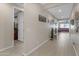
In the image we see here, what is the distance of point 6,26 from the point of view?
2.60 m

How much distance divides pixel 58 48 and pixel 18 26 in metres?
1.16

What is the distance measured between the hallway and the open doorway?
1.55ft

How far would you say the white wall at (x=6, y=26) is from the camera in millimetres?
2539

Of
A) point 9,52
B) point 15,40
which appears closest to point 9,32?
point 15,40

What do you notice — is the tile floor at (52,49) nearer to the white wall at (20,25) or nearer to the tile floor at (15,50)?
the tile floor at (15,50)

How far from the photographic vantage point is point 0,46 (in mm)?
2457

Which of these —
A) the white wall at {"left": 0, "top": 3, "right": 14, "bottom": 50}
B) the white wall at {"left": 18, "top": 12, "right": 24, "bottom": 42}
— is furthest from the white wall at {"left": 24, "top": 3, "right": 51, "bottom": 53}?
the white wall at {"left": 0, "top": 3, "right": 14, "bottom": 50}

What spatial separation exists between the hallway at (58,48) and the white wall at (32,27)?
0.67 feet

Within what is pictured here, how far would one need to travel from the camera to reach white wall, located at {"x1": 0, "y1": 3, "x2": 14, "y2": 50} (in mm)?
2539

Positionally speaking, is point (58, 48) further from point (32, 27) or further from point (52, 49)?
point (32, 27)

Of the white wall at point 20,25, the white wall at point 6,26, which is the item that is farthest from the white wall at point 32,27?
the white wall at point 6,26

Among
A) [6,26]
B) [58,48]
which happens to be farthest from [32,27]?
[58,48]

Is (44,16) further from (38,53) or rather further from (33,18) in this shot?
(38,53)

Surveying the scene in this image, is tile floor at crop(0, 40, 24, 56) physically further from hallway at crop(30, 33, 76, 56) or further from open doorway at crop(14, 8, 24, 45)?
hallway at crop(30, 33, 76, 56)
